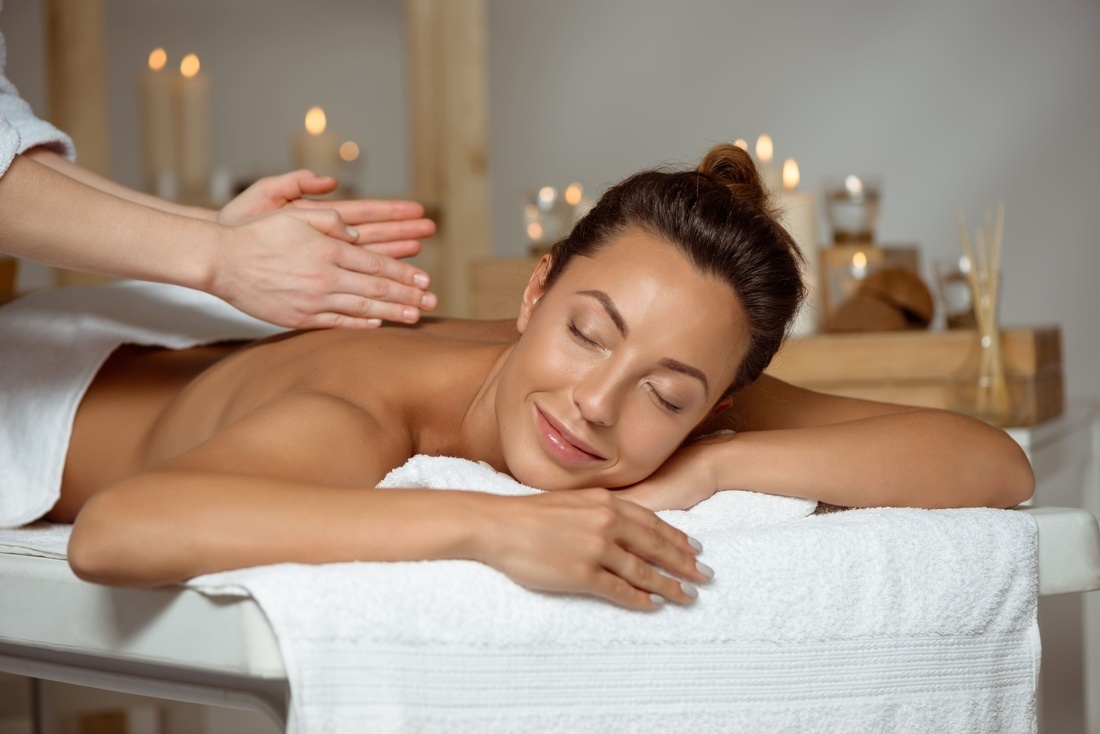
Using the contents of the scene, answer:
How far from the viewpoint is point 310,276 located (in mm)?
1315

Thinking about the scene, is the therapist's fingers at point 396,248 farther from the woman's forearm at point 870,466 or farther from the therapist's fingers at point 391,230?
the woman's forearm at point 870,466

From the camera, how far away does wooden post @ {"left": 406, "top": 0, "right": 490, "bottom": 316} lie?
7.90 feet

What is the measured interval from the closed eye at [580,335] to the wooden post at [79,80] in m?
1.48

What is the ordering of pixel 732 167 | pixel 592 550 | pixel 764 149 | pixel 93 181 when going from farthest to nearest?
pixel 764 149
pixel 93 181
pixel 732 167
pixel 592 550

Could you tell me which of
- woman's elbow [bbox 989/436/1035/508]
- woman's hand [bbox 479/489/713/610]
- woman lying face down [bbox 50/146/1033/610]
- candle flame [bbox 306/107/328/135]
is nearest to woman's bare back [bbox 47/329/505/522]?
woman lying face down [bbox 50/146/1033/610]

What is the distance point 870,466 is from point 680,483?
0.18 metres

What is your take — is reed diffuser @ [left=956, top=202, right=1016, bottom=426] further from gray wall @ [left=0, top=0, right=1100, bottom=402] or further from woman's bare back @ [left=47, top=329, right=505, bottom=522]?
gray wall @ [left=0, top=0, right=1100, bottom=402]

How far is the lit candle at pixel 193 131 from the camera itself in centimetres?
235

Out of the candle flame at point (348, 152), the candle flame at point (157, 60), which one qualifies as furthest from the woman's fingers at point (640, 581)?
the candle flame at point (157, 60)

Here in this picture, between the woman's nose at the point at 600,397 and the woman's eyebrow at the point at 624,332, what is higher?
the woman's eyebrow at the point at 624,332

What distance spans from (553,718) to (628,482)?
1.16 ft

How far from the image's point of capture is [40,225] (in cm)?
123

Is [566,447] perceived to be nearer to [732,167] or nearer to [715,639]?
[715,639]

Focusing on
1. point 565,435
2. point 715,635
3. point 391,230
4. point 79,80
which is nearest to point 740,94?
point 79,80
